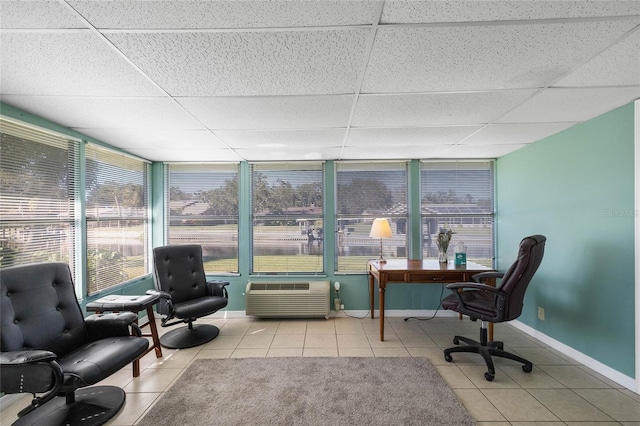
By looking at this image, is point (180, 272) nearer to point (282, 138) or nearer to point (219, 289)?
point (219, 289)

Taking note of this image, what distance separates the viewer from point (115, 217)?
3340 millimetres

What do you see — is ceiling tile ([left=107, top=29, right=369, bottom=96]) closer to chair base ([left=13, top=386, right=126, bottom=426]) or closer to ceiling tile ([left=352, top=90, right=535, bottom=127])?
ceiling tile ([left=352, top=90, right=535, bottom=127])

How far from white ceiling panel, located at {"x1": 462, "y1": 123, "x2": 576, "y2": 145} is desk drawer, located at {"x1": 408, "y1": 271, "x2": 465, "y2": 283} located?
1.54 metres

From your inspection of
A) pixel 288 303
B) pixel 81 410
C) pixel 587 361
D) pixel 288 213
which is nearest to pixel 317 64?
pixel 288 213

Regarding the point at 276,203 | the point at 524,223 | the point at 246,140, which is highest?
the point at 246,140

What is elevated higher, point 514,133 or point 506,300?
point 514,133

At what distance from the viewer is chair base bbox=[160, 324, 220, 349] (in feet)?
10.1

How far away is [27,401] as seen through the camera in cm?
214

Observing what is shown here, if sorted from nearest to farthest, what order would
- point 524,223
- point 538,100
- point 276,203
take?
point 538,100 → point 524,223 → point 276,203

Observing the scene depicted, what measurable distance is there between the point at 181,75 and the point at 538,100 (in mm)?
2491

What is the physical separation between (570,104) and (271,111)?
Answer: 2.33 m

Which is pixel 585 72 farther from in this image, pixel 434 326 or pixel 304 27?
pixel 434 326

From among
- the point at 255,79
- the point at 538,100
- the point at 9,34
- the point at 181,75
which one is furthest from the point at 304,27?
Answer: the point at 538,100

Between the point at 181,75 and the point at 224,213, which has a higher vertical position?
the point at 181,75
